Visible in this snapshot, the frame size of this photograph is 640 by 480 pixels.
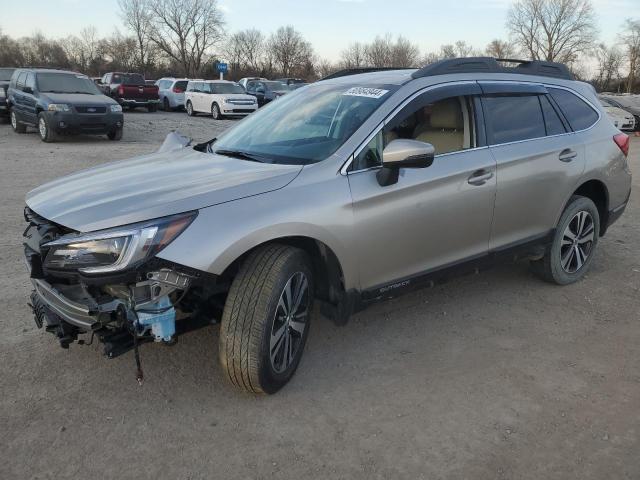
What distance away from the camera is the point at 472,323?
4148 mm

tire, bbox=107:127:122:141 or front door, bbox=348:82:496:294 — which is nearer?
front door, bbox=348:82:496:294

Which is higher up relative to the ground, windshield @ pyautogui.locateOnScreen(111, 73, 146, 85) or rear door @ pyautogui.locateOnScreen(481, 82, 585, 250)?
windshield @ pyautogui.locateOnScreen(111, 73, 146, 85)

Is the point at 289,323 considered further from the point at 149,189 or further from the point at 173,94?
the point at 173,94

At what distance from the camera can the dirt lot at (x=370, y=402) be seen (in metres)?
2.62

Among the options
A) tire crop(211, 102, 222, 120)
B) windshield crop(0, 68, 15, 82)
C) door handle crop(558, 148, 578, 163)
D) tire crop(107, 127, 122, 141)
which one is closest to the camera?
door handle crop(558, 148, 578, 163)

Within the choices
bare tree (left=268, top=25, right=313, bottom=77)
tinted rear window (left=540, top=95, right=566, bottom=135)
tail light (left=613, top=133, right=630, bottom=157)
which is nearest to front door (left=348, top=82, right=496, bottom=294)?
tinted rear window (left=540, top=95, right=566, bottom=135)

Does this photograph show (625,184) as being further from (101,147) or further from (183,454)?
(101,147)

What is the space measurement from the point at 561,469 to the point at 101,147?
1339 cm

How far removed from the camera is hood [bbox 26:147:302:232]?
2756mm

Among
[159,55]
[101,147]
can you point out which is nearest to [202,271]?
[101,147]

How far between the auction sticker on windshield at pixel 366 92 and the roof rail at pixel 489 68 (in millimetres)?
291

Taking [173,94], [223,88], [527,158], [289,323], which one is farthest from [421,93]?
[173,94]

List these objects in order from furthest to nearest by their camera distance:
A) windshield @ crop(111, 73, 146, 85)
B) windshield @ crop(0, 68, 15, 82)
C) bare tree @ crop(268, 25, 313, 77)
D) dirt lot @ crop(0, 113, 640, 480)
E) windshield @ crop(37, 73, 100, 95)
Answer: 1. bare tree @ crop(268, 25, 313, 77)
2. windshield @ crop(111, 73, 146, 85)
3. windshield @ crop(0, 68, 15, 82)
4. windshield @ crop(37, 73, 100, 95)
5. dirt lot @ crop(0, 113, 640, 480)

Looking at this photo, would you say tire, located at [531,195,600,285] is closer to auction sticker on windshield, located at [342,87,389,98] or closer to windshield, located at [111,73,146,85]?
auction sticker on windshield, located at [342,87,389,98]
